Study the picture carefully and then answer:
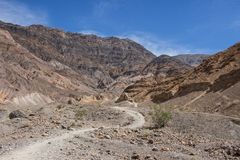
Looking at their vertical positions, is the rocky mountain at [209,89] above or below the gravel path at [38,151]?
above

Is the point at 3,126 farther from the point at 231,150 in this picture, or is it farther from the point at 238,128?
the point at 238,128

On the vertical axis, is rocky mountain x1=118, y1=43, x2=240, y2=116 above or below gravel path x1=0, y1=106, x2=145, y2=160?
above

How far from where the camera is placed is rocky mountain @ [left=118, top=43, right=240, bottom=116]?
5203cm

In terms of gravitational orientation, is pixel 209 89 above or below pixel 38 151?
above

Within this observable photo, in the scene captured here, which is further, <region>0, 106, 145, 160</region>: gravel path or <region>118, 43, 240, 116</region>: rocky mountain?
<region>118, 43, 240, 116</region>: rocky mountain

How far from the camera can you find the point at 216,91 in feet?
193

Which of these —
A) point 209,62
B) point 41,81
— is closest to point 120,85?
point 41,81

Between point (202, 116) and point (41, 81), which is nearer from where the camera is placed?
point (202, 116)

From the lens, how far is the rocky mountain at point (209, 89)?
52031 mm

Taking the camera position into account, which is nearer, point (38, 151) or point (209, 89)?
point (38, 151)

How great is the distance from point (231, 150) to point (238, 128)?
19168 millimetres

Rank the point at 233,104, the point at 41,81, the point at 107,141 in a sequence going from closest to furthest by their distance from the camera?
the point at 107,141
the point at 233,104
the point at 41,81

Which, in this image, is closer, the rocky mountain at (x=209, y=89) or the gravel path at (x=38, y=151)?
the gravel path at (x=38, y=151)

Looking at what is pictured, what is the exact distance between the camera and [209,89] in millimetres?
61625
